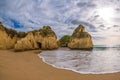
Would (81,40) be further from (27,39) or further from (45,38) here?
(27,39)

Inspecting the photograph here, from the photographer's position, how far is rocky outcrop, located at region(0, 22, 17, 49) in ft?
85.5

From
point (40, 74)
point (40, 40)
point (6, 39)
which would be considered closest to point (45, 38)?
point (40, 40)

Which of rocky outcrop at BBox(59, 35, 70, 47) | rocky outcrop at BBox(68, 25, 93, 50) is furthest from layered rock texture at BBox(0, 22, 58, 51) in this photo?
rocky outcrop at BBox(59, 35, 70, 47)

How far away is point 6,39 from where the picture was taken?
2722 centimetres

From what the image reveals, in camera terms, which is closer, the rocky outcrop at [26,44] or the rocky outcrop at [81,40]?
the rocky outcrop at [26,44]

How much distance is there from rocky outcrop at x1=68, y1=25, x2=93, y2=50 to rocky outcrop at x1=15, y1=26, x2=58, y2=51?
6.47m

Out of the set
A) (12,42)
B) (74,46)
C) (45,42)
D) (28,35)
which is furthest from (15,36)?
(74,46)

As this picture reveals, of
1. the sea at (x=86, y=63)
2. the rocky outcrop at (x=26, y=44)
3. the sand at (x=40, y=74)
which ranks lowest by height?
the sea at (x=86, y=63)

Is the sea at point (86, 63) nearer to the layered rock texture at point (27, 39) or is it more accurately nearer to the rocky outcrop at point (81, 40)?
the layered rock texture at point (27, 39)

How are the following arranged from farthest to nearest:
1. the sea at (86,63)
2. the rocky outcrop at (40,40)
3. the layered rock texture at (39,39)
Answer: the rocky outcrop at (40,40)
the layered rock texture at (39,39)
the sea at (86,63)

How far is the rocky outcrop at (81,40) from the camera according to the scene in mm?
38781

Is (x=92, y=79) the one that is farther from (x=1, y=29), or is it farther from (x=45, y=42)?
(x=45, y=42)

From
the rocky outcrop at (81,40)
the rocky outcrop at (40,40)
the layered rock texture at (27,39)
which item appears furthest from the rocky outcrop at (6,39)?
the rocky outcrop at (81,40)

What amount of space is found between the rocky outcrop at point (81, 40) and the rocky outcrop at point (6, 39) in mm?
15504
